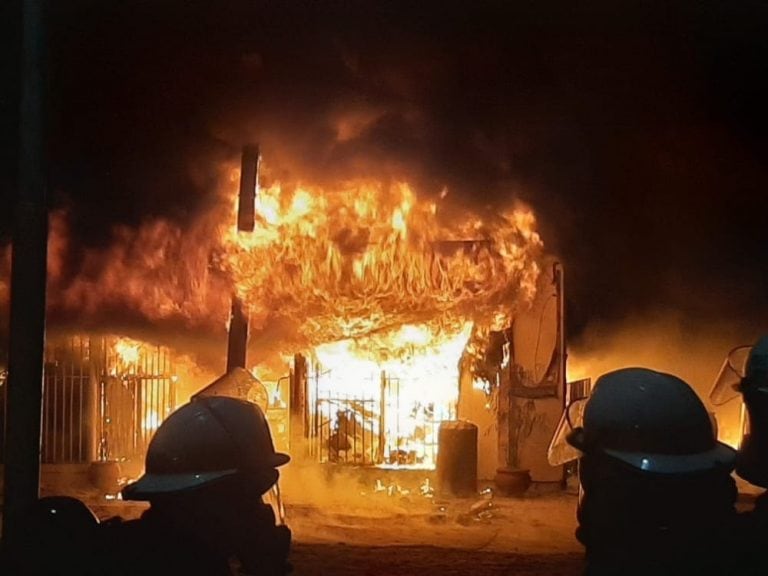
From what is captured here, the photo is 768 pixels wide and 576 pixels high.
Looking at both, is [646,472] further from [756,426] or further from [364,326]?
[364,326]

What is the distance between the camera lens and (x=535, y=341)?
642 inches

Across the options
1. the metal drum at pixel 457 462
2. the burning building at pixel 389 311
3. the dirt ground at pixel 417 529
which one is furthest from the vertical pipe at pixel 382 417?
the metal drum at pixel 457 462

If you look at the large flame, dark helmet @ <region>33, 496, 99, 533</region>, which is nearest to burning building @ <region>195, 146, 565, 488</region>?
the large flame

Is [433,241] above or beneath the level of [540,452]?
above

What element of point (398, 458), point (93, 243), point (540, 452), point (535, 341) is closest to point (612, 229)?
point (535, 341)

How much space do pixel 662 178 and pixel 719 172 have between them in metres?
1.07

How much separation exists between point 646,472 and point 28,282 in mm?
4337

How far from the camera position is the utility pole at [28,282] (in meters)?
6.15

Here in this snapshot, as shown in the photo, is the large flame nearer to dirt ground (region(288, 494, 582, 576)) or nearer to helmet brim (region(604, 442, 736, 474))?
dirt ground (region(288, 494, 582, 576))

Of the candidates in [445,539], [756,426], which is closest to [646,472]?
[756,426]

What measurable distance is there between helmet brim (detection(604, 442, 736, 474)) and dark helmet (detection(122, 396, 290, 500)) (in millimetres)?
1672

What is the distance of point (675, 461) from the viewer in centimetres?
418

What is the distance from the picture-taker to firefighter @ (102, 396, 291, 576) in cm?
395

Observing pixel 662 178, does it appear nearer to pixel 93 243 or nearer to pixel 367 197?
pixel 367 197
